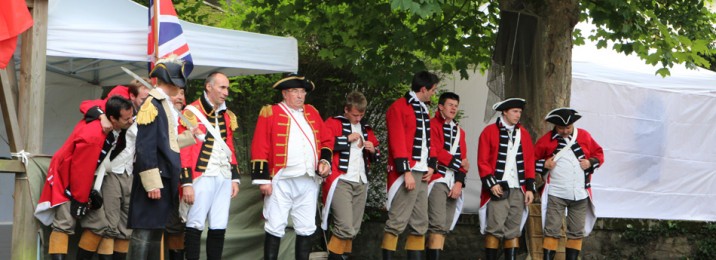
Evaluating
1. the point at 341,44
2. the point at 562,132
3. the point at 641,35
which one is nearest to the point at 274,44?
the point at 341,44

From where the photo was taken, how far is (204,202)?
8828 millimetres

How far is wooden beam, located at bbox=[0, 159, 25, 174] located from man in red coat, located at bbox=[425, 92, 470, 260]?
3964mm

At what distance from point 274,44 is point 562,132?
131 inches

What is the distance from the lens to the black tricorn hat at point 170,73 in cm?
767

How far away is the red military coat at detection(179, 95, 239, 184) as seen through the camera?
8.59 metres

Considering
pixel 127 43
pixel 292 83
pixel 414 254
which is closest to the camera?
pixel 127 43

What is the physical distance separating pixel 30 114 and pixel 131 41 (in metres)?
1.10

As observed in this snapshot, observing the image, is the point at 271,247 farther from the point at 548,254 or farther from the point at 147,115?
the point at 548,254

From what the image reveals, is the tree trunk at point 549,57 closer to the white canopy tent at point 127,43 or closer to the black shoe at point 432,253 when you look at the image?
the black shoe at point 432,253

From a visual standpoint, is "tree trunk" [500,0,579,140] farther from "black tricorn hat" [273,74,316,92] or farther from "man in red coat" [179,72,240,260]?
"man in red coat" [179,72,240,260]

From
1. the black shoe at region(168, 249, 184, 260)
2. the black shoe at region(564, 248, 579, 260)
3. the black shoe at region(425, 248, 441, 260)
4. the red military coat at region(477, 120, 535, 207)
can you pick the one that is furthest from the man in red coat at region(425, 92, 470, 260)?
the black shoe at region(168, 249, 184, 260)

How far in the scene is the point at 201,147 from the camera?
8852 millimetres

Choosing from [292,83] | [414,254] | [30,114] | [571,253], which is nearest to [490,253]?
[414,254]

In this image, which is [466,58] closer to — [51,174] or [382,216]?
[382,216]
